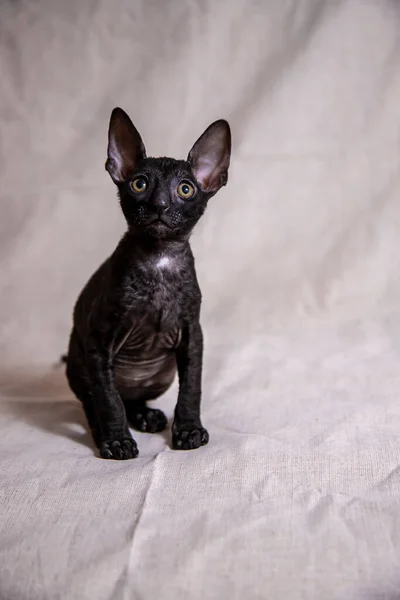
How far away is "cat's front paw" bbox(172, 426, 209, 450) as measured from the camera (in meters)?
2.45

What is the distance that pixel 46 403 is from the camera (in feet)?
9.70

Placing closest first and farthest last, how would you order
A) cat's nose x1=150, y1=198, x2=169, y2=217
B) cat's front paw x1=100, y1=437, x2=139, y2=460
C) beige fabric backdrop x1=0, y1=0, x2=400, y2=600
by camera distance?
cat's nose x1=150, y1=198, x2=169, y2=217
cat's front paw x1=100, y1=437, x2=139, y2=460
beige fabric backdrop x1=0, y1=0, x2=400, y2=600

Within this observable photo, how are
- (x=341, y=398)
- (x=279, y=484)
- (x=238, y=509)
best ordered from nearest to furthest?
(x=238, y=509), (x=279, y=484), (x=341, y=398)

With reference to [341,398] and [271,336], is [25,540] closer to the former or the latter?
[341,398]

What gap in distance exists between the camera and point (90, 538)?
1.90 metres

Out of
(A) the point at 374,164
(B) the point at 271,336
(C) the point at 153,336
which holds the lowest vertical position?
(B) the point at 271,336

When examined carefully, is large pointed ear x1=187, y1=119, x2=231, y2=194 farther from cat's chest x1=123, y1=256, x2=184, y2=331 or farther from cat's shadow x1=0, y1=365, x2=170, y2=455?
cat's shadow x1=0, y1=365, x2=170, y2=455

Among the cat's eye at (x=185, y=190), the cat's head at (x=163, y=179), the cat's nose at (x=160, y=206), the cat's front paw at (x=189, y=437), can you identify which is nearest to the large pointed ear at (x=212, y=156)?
the cat's head at (x=163, y=179)

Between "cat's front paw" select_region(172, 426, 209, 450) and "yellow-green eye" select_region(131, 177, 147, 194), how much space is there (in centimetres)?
71

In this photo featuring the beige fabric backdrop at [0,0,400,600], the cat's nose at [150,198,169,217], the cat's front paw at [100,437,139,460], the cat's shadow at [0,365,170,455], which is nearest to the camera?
the cat's nose at [150,198,169,217]

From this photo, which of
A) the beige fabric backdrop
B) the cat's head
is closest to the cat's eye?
the cat's head

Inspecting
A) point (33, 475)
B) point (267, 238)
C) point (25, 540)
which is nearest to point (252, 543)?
point (25, 540)

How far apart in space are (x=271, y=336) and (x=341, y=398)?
852 millimetres

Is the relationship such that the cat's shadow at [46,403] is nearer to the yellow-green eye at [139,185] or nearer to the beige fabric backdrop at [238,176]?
the beige fabric backdrop at [238,176]
